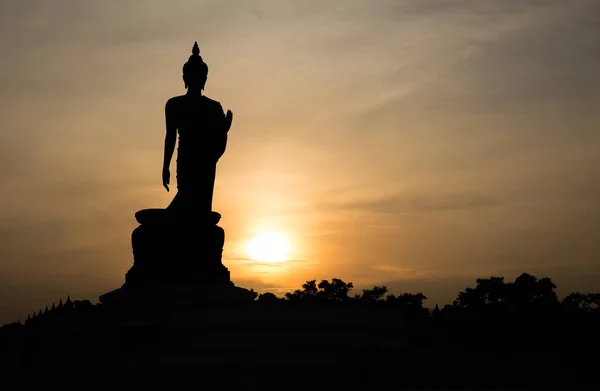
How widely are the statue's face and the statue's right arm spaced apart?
2.00ft

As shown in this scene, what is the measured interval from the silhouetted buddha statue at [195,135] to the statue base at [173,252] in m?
0.89

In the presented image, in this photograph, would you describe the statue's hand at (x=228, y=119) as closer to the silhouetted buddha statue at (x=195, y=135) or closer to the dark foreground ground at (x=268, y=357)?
the silhouetted buddha statue at (x=195, y=135)

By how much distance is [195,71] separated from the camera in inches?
742

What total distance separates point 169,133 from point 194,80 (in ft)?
4.72

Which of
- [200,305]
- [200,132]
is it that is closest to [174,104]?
[200,132]

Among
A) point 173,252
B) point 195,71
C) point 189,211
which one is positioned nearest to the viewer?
point 173,252

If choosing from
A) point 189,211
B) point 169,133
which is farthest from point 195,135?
point 189,211

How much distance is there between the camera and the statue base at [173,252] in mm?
17625

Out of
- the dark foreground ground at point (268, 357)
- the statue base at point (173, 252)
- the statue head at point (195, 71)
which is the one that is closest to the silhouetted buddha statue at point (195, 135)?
the statue head at point (195, 71)

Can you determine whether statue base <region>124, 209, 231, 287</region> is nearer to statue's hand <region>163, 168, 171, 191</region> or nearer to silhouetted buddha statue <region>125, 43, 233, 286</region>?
silhouetted buddha statue <region>125, 43, 233, 286</region>

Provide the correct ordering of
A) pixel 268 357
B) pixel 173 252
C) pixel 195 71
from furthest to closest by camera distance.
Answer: pixel 195 71 < pixel 173 252 < pixel 268 357

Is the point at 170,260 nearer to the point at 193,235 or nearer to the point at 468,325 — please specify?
the point at 193,235

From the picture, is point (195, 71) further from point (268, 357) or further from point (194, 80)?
point (268, 357)

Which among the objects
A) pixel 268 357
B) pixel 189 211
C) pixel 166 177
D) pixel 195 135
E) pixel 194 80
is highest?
pixel 194 80
